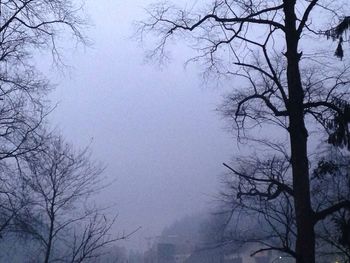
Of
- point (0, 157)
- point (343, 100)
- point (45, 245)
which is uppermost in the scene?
point (343, 100)

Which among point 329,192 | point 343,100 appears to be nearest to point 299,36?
point 343,100

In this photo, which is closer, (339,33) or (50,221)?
(339,33)

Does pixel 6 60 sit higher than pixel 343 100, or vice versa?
pixel 6 60

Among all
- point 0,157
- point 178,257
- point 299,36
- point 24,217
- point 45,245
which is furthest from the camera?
point 178,257

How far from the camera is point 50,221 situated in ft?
47.5

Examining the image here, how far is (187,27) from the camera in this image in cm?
1076

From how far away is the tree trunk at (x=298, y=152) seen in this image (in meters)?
8.30

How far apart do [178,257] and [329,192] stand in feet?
176

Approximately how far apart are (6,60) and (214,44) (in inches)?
182

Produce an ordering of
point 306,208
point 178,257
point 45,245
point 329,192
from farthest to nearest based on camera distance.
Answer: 1. point 178,257
2. point 329,192
3. point 45,245
4. point 306,208

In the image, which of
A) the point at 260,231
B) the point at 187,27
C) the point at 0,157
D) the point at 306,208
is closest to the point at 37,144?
the point at 0,157

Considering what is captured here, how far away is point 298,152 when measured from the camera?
8742 millimetres

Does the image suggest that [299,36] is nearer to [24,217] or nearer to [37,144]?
[37,144]

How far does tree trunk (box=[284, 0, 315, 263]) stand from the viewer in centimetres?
830
